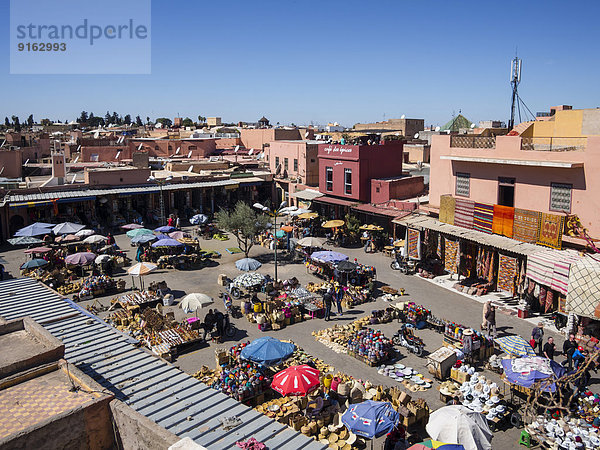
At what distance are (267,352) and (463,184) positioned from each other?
1522cm

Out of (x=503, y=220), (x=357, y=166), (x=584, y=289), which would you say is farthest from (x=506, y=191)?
(x=357, y=166)

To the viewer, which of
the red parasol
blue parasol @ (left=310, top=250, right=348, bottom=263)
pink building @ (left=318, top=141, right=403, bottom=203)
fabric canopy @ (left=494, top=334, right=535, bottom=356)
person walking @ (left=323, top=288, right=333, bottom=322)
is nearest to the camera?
the red parasol

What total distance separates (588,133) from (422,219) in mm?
8869

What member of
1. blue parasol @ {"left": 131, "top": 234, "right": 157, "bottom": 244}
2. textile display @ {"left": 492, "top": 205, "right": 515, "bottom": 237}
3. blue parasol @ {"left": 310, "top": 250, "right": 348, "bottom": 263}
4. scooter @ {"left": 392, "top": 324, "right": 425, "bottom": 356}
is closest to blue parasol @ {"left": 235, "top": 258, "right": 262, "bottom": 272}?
blue parasol @ {"left": 310, "top": 250, "right": 348, "bottom": 263}

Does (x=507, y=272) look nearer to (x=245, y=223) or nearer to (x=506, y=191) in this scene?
(x=506, y=191)

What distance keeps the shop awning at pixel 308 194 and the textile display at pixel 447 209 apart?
11773 millimetres

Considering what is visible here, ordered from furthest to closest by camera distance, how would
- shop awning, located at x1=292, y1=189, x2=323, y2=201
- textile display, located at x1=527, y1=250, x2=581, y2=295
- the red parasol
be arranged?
shop awning, located at x1=292, y1=189, x2=323, y2=201 < textile display, located at x1=527, y1=250, x2=581, y2=295 < the red parasol

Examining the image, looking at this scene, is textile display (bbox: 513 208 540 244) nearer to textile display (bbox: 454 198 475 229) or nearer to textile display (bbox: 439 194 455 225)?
textile display (bbox: 454 198 475 229)

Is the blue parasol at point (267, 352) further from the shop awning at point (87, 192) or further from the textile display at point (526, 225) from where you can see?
the shop awning at point (87, 192)

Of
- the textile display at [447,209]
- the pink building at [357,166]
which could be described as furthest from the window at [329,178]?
the textile display at [447,209]

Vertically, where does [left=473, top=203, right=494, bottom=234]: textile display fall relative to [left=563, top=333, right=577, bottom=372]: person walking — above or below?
above

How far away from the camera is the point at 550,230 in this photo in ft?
64.2

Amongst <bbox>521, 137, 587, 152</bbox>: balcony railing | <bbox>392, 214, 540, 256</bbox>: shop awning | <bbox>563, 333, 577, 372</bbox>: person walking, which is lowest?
<bbox>563, 333, 577, 372</bbox>: person walking

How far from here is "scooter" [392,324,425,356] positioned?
52.9 feet
